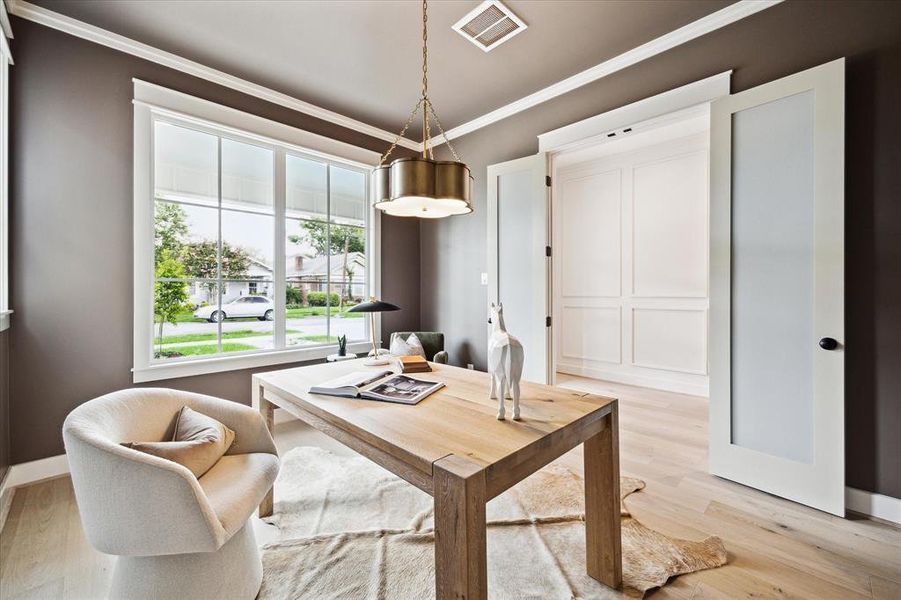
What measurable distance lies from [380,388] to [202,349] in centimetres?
208

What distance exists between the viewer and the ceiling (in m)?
2.23

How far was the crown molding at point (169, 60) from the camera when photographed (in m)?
2.24

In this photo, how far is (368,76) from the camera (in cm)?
296

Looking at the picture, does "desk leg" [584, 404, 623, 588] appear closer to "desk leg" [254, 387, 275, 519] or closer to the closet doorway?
"desk leg" [254, 387, 275, 519]

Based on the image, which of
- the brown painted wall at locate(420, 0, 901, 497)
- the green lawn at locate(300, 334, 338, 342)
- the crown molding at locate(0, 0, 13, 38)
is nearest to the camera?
the brown painted wall at locate(420, 0, 901, 497)

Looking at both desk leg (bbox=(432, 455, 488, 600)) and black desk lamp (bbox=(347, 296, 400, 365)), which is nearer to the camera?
desk leg (bbox=(432, 455, 488, 600))

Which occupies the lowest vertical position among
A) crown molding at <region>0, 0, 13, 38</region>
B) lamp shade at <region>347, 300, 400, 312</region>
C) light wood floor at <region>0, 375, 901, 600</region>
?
light wood floor at <region>0, 375, 901, 600</region>

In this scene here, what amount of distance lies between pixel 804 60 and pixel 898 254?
1.12 metres

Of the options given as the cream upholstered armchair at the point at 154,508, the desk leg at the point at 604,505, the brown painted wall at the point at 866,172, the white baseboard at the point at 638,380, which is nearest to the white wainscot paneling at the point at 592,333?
the white baseboard at the point at 638,380

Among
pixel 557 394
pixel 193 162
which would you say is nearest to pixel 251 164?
pixel 193 162

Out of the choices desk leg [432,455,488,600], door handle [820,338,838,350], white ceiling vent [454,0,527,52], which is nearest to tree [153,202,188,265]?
white ceiling vent [454,0,527,52]

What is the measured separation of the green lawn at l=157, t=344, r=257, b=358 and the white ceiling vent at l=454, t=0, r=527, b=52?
281cm

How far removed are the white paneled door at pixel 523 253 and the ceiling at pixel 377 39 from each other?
689 mm

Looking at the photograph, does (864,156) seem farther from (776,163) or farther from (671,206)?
(671,206)
